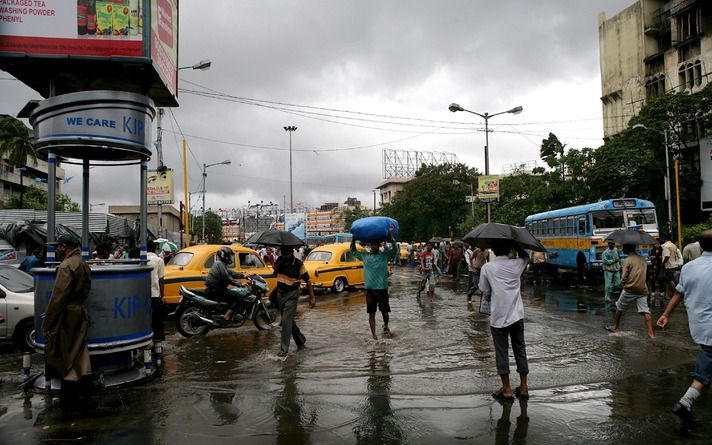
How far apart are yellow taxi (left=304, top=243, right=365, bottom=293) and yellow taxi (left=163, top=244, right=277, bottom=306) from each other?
14.2 ft

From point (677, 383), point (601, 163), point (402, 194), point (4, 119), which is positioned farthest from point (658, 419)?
point (402, 194)

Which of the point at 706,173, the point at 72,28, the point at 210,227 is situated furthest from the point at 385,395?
the point at 210,227

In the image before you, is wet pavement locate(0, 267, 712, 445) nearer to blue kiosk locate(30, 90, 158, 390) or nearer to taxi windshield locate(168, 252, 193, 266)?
blue kiosk locate(30, 90, 158, 390)

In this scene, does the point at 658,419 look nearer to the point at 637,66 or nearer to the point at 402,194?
the point at 637,66

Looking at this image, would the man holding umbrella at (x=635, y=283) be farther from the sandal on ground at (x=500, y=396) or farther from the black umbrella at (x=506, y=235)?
the sandal on ground at (x=500, y=396)

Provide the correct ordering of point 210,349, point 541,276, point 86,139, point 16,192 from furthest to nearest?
1. point 16,192
2. point 541,276
3. point 210,349
4. point 86,139

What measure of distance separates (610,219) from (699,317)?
16025 millimetres

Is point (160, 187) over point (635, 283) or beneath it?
over

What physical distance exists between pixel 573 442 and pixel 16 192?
55599 mm

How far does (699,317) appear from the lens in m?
4.94

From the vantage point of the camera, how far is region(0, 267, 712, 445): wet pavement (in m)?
4.82

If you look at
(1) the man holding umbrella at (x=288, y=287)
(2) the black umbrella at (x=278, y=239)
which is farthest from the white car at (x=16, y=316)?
(1) the man holding umbrella at (x=288, y=287)

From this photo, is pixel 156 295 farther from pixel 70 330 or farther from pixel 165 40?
pixel 165 40

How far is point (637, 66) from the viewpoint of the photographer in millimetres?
43938
